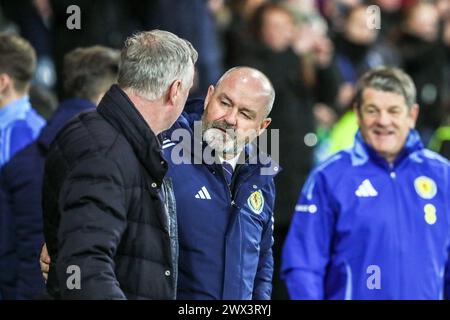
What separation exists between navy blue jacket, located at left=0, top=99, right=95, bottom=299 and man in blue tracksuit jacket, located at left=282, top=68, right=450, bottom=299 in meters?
1.26

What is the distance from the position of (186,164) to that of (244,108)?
294 mm

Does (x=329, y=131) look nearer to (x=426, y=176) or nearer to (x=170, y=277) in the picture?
(x=426, y=176)

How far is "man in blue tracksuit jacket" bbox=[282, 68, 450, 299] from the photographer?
5.13 meters

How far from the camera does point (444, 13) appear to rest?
10.6 meters

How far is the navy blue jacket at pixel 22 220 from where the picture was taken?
5.06 metres

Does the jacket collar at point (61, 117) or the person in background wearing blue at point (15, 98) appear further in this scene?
the person in background wearing blue at point (15, 98)

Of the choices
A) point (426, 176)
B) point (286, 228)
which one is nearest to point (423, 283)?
point (426, 176)

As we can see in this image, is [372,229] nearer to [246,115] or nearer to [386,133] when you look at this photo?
[386,133]

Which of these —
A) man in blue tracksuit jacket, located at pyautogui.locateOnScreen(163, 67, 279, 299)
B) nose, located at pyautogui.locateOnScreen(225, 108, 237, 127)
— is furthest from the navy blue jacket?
nose, located at pyautogui.locateOnScreen(225, 108, 237, 127)

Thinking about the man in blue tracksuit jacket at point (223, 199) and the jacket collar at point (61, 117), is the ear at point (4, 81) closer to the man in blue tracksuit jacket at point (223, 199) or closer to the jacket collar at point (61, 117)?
the jacket collar at point (61, 117)

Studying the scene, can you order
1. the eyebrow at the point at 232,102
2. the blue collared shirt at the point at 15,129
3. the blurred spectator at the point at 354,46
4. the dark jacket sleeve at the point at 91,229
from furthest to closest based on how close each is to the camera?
the blurred spectator at the point at 354,46 < the blue collared shirt at the point at 15,129 < the eyebrow at the point at 232,102 < the dark jacket sleeve at the point at 91,229

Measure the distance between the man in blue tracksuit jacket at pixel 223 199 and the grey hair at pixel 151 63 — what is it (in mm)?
446
